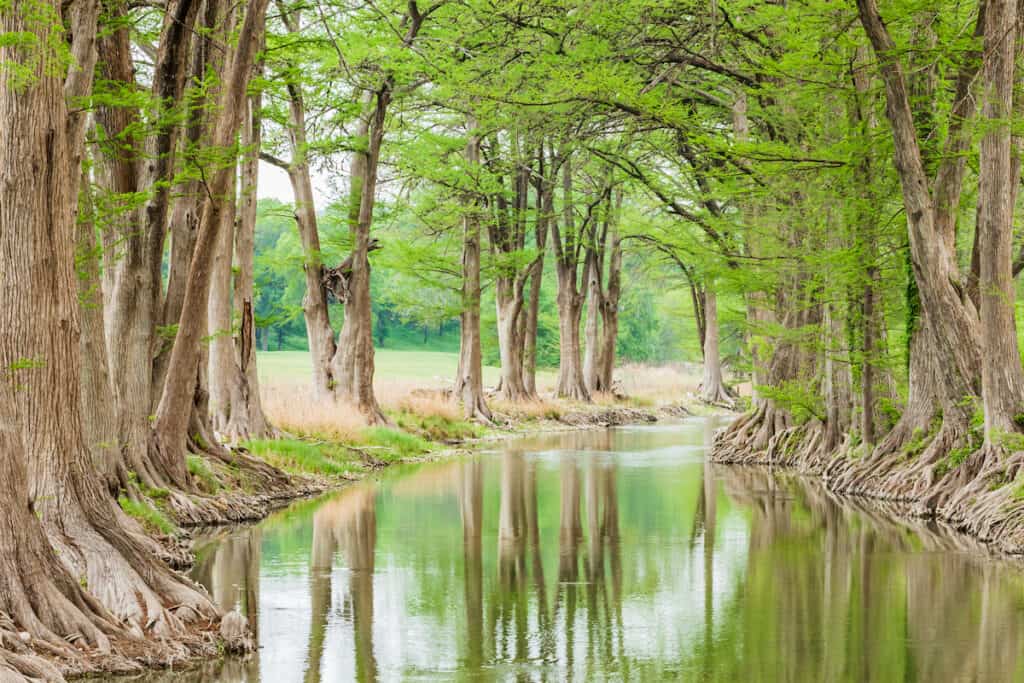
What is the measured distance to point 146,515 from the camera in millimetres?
13836

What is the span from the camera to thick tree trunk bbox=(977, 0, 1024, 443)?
15.3 m

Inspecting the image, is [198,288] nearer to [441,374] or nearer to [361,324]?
[361,324]

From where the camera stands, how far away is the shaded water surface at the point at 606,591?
8.77m

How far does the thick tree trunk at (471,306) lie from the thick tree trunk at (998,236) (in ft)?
69.5

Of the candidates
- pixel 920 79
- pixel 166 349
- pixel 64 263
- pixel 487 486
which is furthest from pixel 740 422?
pixel 64 263

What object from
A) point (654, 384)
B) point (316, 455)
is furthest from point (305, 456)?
point (654, 384)

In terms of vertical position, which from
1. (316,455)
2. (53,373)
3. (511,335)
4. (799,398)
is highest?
(511,335)

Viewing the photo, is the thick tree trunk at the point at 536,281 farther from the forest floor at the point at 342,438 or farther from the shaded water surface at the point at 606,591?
the shaded water surface at the point at 606,591

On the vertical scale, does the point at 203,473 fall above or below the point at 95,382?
below

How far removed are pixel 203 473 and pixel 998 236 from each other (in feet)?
36.3

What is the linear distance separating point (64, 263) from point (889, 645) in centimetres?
706

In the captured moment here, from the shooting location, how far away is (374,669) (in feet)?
28.0

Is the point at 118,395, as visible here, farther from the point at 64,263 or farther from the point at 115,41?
the point at 64,263

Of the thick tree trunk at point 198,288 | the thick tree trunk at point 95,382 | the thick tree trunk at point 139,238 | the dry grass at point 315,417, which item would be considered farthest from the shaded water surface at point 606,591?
the dry grass at point 315,417
